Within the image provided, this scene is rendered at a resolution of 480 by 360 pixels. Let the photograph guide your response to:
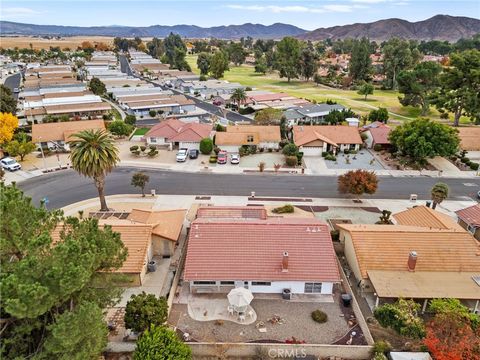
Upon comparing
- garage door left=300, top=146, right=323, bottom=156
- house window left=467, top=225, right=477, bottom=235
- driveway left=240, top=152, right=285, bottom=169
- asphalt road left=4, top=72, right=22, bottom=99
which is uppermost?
asphalt road left=4, top=72, right=22, bottom=99

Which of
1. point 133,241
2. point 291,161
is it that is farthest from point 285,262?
point 291,161

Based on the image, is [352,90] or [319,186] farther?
[352,90]

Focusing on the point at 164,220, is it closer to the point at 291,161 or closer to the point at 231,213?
the point at 231,213

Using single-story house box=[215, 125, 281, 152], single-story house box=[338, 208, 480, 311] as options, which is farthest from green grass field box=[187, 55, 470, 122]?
single-story house box=[338, 208, 480, 311]

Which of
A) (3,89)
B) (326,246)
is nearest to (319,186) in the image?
(326,246)

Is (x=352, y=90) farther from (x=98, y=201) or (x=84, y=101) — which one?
(x=98, y=201)

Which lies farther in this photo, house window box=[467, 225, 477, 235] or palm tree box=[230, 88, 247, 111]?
palm tree box=[230, 88, 247, 111]

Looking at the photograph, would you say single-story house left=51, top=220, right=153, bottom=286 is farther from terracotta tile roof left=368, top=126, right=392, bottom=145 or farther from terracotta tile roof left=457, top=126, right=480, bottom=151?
terracotta tile roof left=457, top=126, right=480, bottom=151
